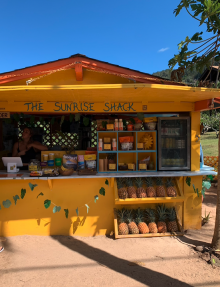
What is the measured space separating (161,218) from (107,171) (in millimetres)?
1377

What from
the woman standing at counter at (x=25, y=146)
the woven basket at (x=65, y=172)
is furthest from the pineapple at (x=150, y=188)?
the woman standing at counter at (x=25, y=146)

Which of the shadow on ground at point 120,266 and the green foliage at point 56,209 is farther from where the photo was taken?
the green foliage at point 56,209

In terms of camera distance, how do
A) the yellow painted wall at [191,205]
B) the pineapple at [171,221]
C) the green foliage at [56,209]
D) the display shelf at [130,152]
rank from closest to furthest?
the green foliage at [56,209] < the pineapple at [171,221] < the display shelf at [130,152] < the yellow painted wall at [191,205]

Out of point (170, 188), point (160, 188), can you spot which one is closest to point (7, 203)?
point (160, 188)

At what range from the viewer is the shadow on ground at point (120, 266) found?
9.52ft

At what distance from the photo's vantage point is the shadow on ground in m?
2.90

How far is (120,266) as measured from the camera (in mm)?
3264

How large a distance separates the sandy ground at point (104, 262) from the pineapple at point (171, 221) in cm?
20

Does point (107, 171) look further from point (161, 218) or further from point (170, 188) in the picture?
point (161, 218)

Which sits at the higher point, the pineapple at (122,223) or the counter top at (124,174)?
the counter top at (124,174)

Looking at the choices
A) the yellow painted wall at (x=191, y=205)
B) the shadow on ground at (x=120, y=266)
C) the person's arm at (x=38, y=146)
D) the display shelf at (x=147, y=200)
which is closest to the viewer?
the shadow on ground at (x=120, y=266)

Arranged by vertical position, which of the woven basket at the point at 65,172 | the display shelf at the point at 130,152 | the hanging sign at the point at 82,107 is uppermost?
the hanging sign at the point at 82,107

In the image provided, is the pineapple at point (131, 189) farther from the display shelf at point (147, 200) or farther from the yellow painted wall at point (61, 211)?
the yellow painted wall at point (61, 211)

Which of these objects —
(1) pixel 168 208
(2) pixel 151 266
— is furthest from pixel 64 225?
(1) pixel 168 208
